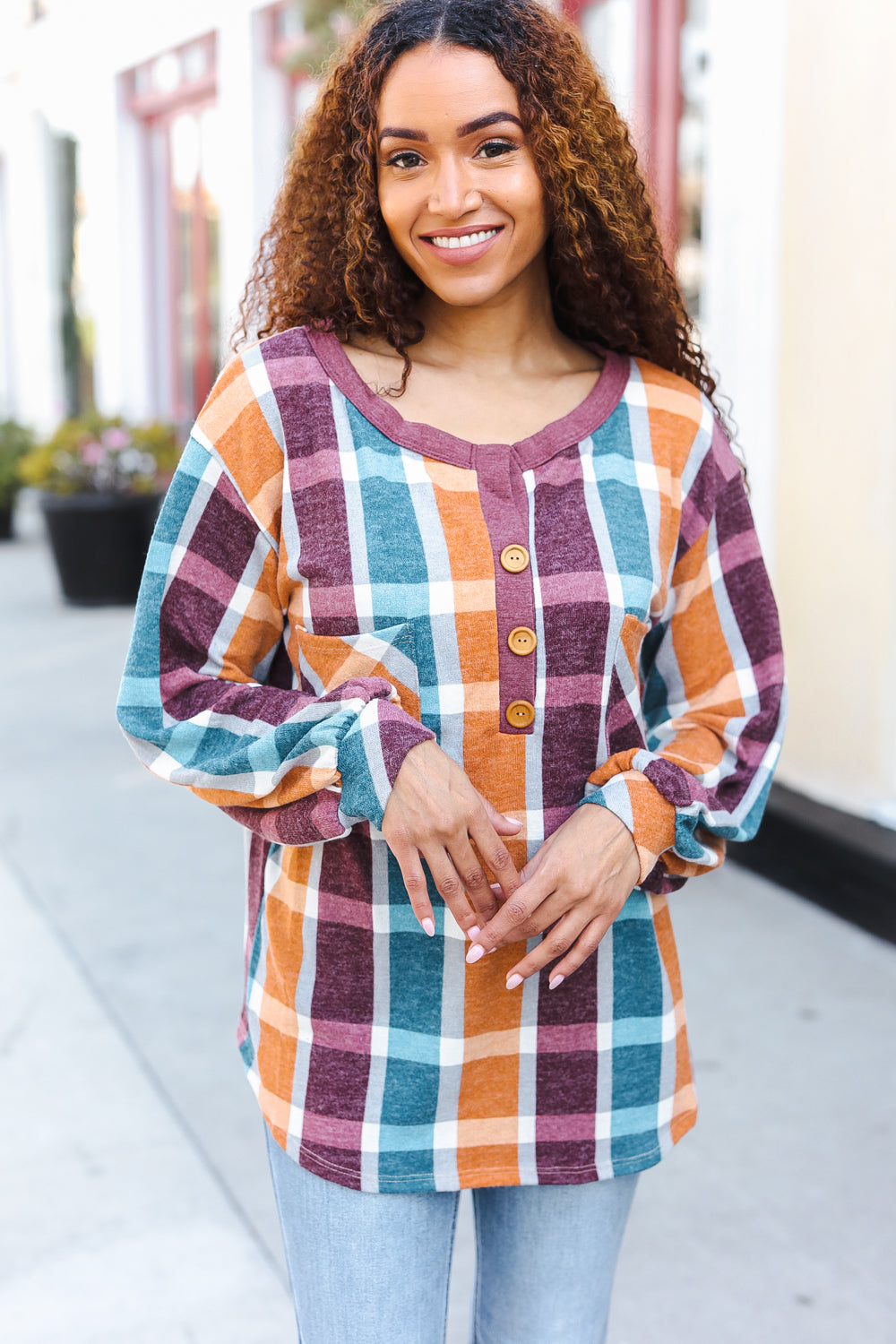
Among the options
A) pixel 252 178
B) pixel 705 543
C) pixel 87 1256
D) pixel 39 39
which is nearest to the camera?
pixel 705 543

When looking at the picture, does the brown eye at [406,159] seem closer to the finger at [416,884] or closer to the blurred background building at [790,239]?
the blurred background building at [790,239]

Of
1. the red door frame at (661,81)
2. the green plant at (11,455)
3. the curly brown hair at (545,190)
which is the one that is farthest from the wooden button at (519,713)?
the green plant at (11,455)

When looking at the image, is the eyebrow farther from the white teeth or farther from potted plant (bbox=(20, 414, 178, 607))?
potted plant (bbox=(20, 414, 178, 607))

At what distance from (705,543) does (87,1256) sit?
1763 mm

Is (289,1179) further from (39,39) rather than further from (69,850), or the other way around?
(39,39)

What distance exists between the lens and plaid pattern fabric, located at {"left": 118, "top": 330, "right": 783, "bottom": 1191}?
4.38 ft

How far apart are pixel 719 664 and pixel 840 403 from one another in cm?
259

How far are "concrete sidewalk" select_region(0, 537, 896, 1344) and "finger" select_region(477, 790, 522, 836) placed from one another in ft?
4.28

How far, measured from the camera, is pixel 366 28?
1421 millimetres

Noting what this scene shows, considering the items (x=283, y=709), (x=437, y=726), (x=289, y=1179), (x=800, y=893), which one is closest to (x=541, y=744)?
(x=437, y=726)

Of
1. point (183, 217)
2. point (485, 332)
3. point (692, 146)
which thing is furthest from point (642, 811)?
point (183, 217)

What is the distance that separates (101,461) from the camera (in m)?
8.29

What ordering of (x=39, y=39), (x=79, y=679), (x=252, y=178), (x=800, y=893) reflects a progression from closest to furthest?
(x=800, y=893), (x=79, y=679), (x=252, y=178), (x=39, y=39)

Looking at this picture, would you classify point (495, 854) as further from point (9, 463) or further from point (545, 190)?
point (9, 463)
